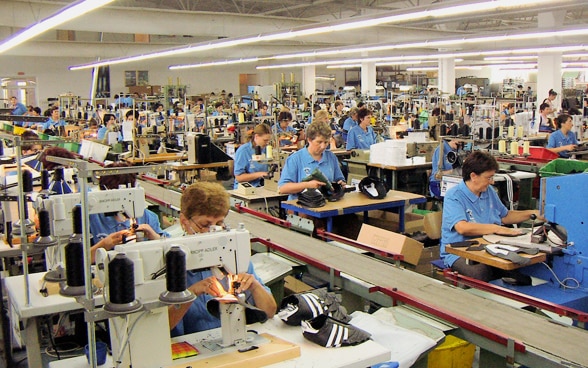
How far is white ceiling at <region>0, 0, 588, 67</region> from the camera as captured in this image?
11172 mm

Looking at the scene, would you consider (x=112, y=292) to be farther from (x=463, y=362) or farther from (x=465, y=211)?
(x=465, y=211)

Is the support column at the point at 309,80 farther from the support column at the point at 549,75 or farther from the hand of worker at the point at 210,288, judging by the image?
the hand of worker at the point at 210,288

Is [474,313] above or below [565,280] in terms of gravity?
above

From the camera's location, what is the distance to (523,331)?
2.51 meters

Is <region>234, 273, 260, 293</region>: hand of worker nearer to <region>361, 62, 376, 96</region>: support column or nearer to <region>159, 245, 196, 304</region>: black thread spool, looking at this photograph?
<region>159, 245, 196, 304</region>: black thread spool

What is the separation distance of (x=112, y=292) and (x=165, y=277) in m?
0.21

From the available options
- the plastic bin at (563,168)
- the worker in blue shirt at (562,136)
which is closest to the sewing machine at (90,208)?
the plastic bin at (563,168)

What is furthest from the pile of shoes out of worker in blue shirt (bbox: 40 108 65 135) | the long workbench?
worker in blue shirt (bbox: 40 108 65 135)

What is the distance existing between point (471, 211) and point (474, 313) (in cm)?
150

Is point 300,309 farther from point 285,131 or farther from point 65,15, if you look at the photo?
point 285,131

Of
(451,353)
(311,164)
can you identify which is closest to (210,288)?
(451,353)

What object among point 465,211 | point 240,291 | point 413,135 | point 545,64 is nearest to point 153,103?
point 413,135

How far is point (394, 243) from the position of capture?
3.96 metres

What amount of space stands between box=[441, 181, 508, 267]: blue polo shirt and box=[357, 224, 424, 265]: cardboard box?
20 cm
